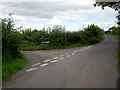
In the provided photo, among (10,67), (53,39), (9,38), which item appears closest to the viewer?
(10,67)

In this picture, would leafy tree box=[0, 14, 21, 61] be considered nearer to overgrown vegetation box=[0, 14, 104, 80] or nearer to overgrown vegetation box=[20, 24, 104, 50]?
overgrown vegetation box=[0, 14, 104, 80]

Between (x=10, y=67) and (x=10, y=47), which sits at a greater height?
(x=10, y=47)

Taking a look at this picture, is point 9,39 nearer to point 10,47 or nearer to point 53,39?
point 10,47

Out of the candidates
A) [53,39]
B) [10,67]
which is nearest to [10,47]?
[10,67]

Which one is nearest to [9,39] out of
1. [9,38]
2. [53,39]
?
[9,38]

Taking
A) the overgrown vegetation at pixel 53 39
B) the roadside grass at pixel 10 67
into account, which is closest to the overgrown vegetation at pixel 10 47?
the roadside grass at pixel 10 67

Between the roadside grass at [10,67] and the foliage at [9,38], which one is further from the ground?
the foliage at [9,38]

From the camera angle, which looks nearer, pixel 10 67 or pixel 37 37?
pixel 10 67

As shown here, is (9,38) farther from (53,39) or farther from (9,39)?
(53,39)

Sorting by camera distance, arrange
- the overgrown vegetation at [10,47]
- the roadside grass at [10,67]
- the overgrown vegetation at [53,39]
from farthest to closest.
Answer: the overgrown vegetation at [53,39] → the overgrown vegetation at [10,47] → the roadside grass at [10,67]

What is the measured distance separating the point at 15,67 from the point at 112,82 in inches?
176

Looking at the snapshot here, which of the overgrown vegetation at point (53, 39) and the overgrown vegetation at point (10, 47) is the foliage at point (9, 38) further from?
the overgrown vegetation at point (53, 39)

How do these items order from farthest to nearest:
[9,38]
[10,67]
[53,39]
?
[53,39]
[9,38]
[10,67]

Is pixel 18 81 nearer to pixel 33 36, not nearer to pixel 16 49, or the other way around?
pixel 16 49
